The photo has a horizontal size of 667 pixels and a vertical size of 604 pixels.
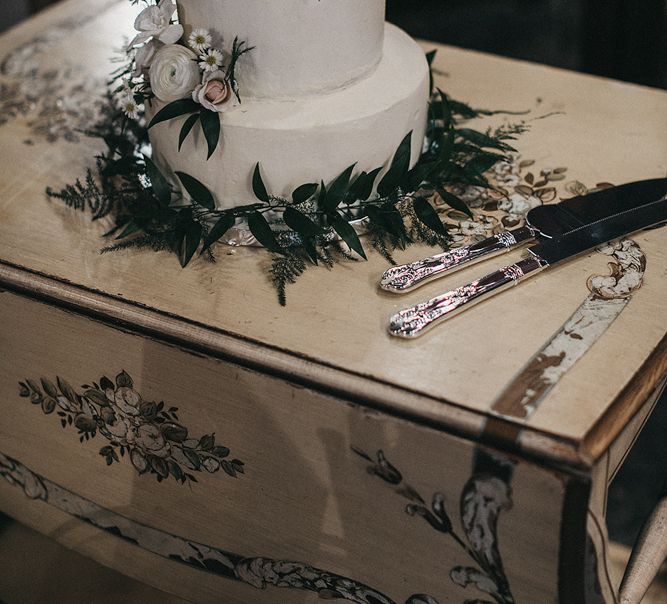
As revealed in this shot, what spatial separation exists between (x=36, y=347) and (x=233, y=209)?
28cm

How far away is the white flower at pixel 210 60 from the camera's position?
0.84m

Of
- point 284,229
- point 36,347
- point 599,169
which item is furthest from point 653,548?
point 36,347

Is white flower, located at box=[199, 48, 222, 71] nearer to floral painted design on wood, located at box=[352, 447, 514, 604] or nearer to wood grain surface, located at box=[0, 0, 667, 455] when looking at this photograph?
wood grain surface, located at box=[0, 0, 667, 455]

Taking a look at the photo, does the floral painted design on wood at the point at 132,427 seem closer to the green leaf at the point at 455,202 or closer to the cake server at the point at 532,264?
the cake server at the point at 532,264

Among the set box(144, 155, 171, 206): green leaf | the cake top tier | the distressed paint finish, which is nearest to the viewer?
the distressed paint finish

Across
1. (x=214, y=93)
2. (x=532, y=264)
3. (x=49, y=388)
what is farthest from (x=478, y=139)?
(x=49, y=388)

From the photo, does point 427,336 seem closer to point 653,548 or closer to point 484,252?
point 484,252

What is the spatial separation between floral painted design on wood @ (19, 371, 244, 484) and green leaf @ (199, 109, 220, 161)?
27 cm

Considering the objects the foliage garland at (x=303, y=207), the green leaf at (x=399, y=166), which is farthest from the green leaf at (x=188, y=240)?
the green leaf at (x=399, y=166)

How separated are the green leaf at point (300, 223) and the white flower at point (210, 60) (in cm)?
17

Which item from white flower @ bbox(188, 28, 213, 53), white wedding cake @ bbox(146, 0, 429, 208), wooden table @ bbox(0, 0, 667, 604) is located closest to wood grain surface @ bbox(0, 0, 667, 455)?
wooden table @ bbox(0, 0, 667, 604)

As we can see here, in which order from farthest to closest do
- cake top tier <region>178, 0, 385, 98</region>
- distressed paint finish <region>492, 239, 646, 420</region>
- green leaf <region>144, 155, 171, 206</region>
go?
green leaf <region>144, 155, 171, 206</region> → cake top tier <region>178, 0, 385, 98</region> → distressed paint finish <region>492, 239, 646, 420</region>

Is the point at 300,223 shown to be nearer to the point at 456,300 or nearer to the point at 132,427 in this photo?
the point at 456,300

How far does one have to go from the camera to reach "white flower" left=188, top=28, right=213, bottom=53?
840 millimetres
